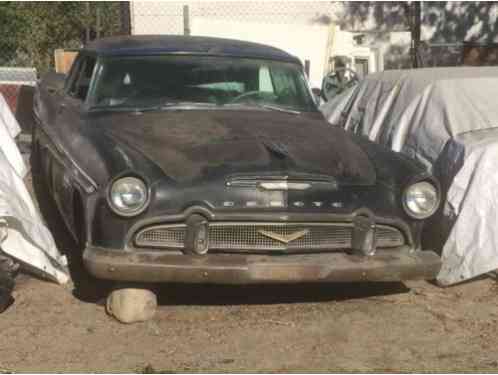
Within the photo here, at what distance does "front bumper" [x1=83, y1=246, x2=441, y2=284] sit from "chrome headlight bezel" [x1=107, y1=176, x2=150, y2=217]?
238 millimetres

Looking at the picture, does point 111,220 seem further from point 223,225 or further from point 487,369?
point 487,369

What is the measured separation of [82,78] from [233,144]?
1.90m

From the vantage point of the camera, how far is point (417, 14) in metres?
13.9

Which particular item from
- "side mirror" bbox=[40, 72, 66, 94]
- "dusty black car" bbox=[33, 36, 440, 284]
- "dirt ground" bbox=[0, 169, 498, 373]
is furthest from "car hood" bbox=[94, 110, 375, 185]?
"side mirror" bbox=[40, 72, 66, 94]

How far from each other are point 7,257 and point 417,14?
1017 cm

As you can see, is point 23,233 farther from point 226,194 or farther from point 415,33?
point 415,33

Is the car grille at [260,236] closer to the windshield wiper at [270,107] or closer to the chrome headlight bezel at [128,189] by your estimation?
the chrome headlight bezel at [128,189]

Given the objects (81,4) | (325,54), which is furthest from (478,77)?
(81,4)

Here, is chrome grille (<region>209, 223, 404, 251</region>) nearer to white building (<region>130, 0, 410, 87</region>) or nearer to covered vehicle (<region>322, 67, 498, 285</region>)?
covered vehicle (<region>322, 67, 498, 285</region>)

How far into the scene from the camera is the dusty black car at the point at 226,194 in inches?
186

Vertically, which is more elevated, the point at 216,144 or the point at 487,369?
the point at 216,144

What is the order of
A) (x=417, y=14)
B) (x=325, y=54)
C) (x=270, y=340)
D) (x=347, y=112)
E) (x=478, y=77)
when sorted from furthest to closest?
1. (x=417, y=14)
2. (x=325, y=54)
3. (x=347, y=112)
4. (x=478, y=77)
5. (x=270, y=340)

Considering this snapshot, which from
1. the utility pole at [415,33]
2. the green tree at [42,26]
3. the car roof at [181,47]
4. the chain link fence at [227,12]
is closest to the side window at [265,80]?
the car roof at [181,47]

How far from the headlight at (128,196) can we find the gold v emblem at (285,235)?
2.30 ft
